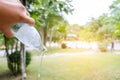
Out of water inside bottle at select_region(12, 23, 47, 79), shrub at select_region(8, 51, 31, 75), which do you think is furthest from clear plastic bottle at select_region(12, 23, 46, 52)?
shrub at select_region(8, 51, 31, 75)

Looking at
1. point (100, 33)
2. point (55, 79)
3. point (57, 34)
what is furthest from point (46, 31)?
point (55, 79)

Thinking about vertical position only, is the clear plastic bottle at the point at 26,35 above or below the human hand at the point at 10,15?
below

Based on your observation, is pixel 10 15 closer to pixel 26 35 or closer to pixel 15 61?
pixel 26 35

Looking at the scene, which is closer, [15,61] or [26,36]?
[26,36]

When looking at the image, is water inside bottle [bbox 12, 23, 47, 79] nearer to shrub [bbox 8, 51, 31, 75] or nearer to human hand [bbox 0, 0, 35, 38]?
human hand [bbox 0, 0, 35, 38]

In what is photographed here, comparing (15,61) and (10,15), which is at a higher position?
(10,15)

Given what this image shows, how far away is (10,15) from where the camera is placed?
1.78 ft

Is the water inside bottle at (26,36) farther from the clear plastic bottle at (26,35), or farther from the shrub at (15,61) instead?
the shrub at (15,61)

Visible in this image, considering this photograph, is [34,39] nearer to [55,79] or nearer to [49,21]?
[55,79]

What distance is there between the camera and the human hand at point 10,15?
1.73ft

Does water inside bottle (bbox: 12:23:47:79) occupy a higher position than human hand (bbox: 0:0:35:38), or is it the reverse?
human hand (bbox: 0:0:35:38)

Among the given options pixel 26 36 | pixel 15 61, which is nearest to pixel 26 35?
pixel 26 36

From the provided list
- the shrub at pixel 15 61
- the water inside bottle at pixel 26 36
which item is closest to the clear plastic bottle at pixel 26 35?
the water inside bottle at pixel 26 36

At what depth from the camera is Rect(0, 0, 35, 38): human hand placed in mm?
528
